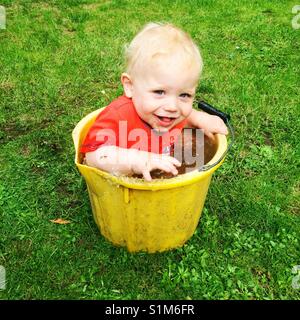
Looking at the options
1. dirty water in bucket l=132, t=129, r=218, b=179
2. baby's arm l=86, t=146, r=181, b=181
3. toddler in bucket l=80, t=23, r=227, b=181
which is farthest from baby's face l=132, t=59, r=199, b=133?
dirty water in bucket l=132, t=129, r=218, b=179

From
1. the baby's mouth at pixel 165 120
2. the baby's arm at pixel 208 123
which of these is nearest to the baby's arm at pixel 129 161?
the baby's mouth at pixel 165 120

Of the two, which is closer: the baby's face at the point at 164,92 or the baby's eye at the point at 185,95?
the baby's face at the point at 164,92

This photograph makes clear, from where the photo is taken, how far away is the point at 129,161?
188 cm

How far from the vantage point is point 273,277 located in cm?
229

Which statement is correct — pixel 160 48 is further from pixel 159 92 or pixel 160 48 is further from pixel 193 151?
pixel 193 151

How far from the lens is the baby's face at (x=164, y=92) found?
1.89 metres

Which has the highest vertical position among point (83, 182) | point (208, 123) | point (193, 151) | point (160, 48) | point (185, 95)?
point (160, 48)

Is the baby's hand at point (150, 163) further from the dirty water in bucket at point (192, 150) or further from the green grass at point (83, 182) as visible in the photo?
the green grass at point (83, 182)

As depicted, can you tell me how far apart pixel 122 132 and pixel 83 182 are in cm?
73

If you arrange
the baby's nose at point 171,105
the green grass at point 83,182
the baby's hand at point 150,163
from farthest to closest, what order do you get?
the green grass at point 83,182, the baby's nose at point 171,105, the baby's hand at point 150,163

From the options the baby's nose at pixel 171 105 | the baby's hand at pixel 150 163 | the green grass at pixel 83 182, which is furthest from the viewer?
the green grass at pixel 83 182

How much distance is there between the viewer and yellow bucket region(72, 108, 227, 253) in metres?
1.89

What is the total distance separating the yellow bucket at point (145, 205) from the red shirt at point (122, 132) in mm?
Answer: 99

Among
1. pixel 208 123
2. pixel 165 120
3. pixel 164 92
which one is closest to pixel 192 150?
pixel 208 123
